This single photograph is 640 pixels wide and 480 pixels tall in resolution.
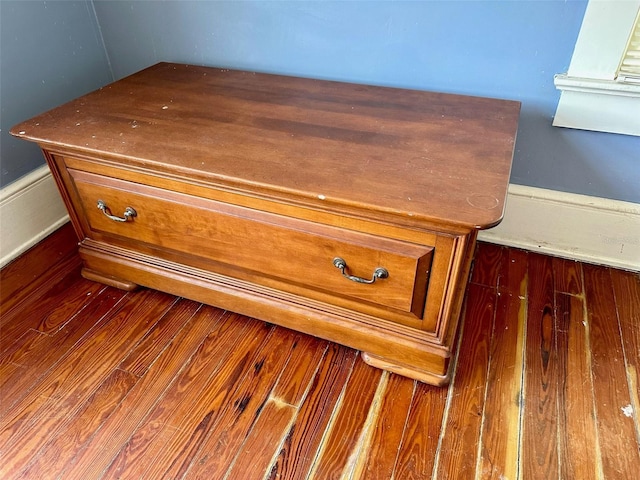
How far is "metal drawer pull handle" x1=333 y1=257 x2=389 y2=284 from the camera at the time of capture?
104cm

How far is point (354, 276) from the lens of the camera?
1.08 m

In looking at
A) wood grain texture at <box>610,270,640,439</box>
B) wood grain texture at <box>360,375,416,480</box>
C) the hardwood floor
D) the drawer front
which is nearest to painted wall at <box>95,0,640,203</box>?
wood grain texture at <box>610,270,640,439</box>

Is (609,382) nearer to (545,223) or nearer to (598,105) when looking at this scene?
(545,223)

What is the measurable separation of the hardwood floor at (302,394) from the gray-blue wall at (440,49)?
1.12 ft

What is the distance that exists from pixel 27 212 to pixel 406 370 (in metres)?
1.29

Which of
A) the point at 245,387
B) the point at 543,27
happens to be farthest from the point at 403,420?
the point at 543,27

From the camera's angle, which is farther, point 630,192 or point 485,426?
point 630,192

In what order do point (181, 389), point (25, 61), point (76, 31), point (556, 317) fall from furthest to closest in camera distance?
point (76, 31)
point (25, 61)
point (556, 317)
point (181, 389)

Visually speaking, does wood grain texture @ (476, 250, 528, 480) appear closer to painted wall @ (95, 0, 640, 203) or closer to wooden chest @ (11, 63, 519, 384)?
wooden chest @ (11, 63, 519, 384)

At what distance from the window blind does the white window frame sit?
2 cm

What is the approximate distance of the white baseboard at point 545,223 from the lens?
1408 mm

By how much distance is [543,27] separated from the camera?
1.20m

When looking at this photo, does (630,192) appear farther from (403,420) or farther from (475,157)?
(403,420)

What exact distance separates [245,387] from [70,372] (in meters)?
0.44
